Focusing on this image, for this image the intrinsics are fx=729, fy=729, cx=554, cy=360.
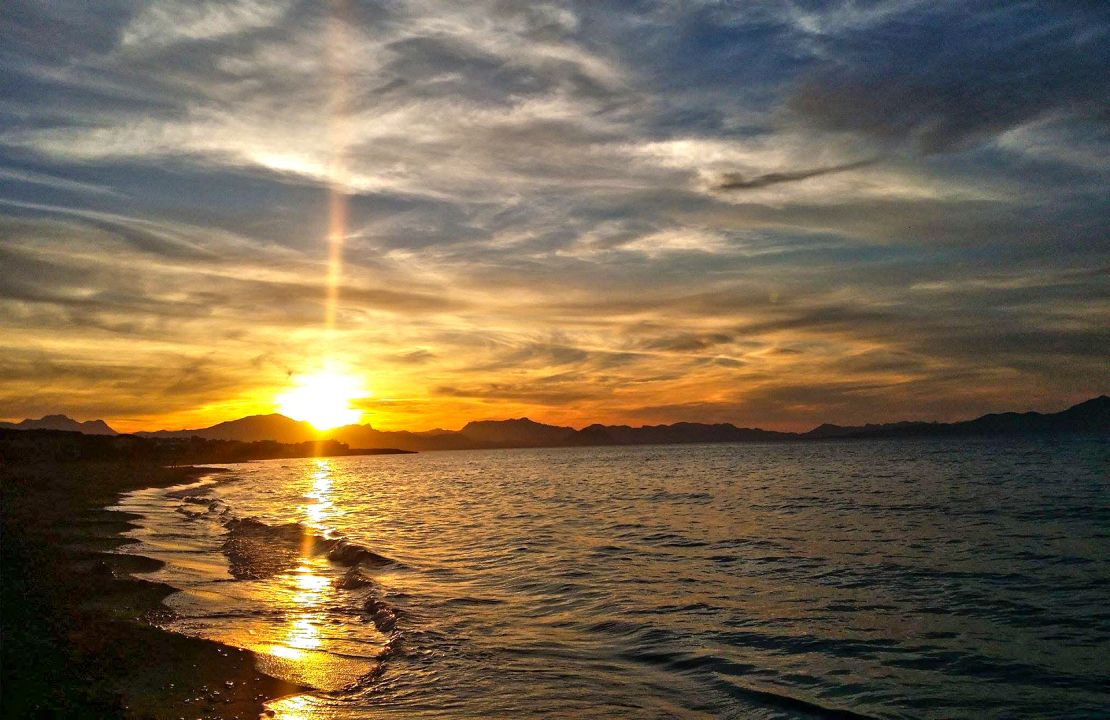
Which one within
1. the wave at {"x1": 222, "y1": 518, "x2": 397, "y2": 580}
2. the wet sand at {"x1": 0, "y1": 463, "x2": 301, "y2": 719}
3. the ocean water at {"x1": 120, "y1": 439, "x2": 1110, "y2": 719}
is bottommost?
the wave at {"x1": 222, "y1": 518, "x2": 397, "y2": 580}

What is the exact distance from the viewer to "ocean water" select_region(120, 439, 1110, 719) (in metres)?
13.1

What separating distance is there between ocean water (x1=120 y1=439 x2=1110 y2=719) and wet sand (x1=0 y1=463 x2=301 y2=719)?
0.84 metres

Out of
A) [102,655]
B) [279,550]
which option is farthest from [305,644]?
[279,550]

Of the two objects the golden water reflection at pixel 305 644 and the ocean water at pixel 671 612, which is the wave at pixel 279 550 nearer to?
the ocean water at pixel 671 612

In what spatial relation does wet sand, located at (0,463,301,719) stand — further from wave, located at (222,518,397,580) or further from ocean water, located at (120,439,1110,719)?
wave, located at (222,518,397,580)

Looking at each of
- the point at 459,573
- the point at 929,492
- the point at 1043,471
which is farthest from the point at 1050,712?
the point at 1043,471

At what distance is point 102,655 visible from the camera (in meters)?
12.9

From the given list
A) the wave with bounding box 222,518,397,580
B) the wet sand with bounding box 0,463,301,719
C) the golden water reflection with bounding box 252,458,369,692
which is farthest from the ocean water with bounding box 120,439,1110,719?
the wet sand with bounding box 0,463,301,719

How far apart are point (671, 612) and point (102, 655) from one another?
519 inches

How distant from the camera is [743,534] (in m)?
35.8

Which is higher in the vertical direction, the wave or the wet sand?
the wet sand

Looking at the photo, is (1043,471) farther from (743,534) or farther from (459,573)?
(459,573)

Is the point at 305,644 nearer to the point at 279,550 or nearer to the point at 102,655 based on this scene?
the point at 102,655

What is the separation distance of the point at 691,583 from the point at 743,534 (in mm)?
13066
